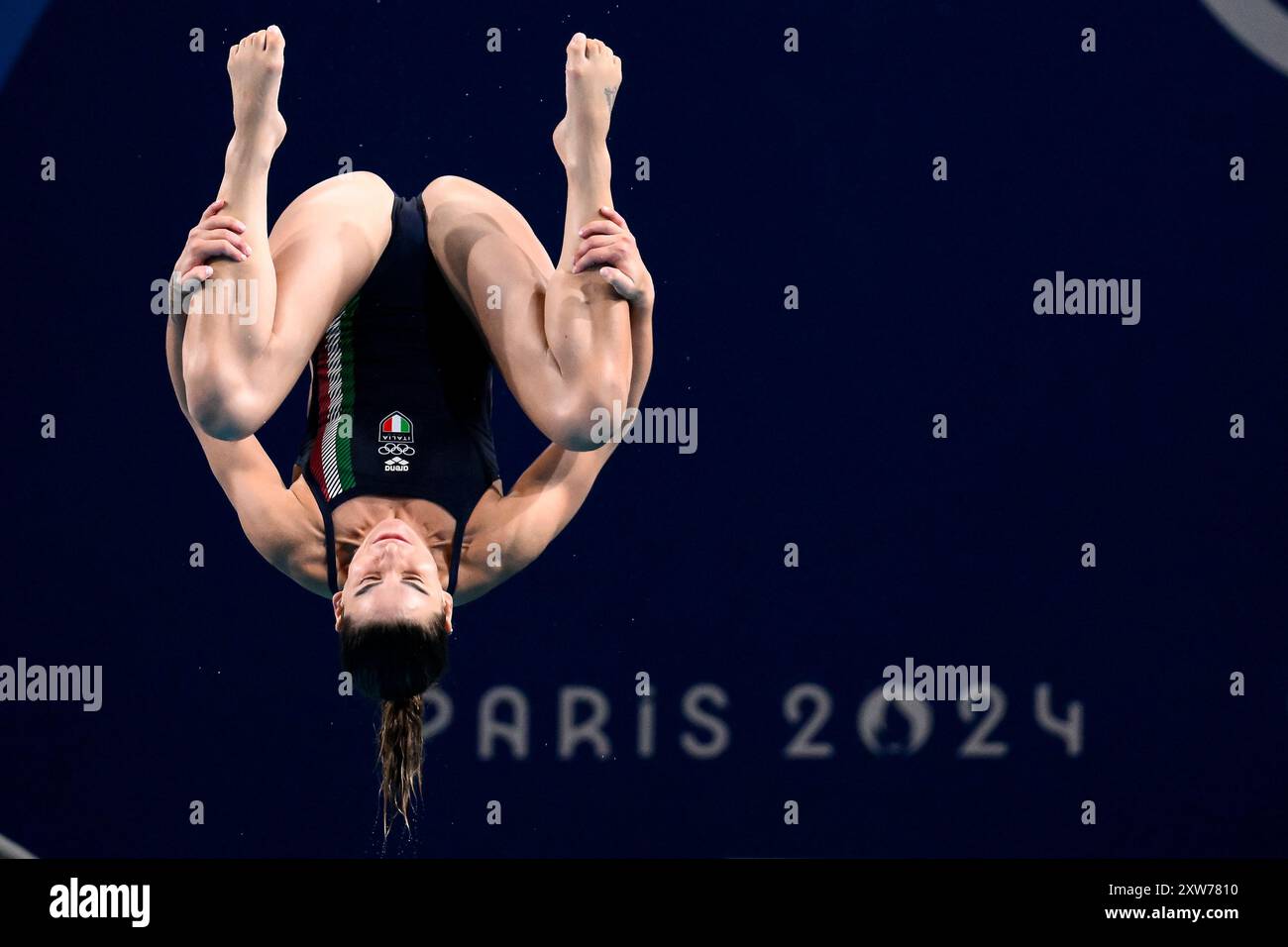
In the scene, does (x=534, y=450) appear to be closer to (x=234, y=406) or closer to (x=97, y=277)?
(x=97, y=277)

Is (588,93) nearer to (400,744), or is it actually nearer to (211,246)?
(211,246)

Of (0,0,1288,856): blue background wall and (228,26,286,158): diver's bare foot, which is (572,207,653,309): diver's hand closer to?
(228,26,286,158): diver's bare foot

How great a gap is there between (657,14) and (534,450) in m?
1.30

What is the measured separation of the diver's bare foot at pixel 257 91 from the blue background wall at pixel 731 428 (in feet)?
5.28

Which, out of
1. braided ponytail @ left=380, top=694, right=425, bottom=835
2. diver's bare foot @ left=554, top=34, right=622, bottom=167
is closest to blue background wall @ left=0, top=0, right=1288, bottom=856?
braided ponytail @ left=380, top=694, right=425, bottom=835

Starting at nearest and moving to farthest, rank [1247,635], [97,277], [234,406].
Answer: [234,406]
[97,277]
[1247,635]

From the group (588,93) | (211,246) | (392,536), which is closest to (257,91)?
(211,246)

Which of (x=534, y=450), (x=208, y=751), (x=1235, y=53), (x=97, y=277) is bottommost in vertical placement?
(x=208, y=751)

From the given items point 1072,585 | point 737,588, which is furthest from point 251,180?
point 1072,585

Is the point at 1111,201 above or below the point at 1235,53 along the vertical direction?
below

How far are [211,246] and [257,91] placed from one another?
326 mm

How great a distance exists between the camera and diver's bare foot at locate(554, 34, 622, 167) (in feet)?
10.5

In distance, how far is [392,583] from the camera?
10.2ft

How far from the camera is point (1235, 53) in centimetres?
503
